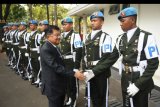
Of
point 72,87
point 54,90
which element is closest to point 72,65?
point 72,87

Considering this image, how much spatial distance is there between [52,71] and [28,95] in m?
3.39

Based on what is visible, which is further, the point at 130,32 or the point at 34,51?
the point at 34,51

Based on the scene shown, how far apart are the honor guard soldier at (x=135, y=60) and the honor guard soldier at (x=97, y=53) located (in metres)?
0.69

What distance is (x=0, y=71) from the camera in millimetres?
11672

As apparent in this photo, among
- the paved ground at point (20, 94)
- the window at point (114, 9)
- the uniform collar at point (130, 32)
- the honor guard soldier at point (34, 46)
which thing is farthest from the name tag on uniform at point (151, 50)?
the window at point (114, 9)

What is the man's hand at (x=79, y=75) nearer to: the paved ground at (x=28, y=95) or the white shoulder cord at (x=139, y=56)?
the white shoulder cord at (x=139, y=56)

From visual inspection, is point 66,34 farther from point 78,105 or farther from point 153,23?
point 153,23

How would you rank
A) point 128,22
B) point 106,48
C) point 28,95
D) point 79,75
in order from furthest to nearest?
1. point 28,95
2. point 106,48
3. point 79,75
4. point 128,22

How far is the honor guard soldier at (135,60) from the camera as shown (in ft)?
11.9

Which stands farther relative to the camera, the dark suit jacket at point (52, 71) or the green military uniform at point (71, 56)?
the green military uniform at point (71, 56)

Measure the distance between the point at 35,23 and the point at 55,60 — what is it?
13.6 ft

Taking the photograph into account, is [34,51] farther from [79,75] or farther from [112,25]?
[112,25]

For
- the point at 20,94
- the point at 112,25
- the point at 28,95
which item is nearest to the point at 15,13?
the point at 112,25

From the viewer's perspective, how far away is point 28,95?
7426 mm
